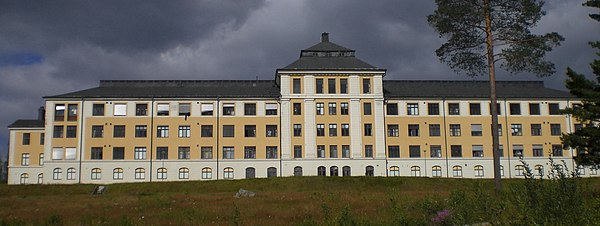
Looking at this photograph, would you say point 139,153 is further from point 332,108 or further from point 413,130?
point 413,130

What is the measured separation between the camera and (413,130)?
62.9 metres

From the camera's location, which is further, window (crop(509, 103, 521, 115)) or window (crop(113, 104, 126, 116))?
window (crop(509, 103, 521, 115))

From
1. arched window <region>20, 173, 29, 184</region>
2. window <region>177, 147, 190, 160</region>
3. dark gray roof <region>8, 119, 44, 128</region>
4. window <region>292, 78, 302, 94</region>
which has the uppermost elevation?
window <region>292, 78, 302, 94</region>

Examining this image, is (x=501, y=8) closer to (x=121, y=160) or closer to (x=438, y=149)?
(x=438, y=149)

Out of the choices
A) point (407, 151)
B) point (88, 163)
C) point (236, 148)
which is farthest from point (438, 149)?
point (88, 163)

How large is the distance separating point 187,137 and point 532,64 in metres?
39.9

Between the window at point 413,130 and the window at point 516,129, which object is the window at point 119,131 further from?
the window at point 516,129

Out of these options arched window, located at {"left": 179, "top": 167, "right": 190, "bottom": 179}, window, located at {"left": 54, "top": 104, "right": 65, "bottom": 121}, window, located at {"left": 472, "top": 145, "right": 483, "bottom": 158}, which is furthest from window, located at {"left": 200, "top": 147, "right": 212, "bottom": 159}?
window, located at {"left": 472, "top": 145, "right": 483, "bottom": 158}

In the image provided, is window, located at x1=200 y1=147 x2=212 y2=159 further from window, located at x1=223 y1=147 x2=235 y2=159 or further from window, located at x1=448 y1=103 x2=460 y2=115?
window, located at x1=448 y1=103 x2=460 y2=115

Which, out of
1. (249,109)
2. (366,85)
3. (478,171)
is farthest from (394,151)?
(249,109)

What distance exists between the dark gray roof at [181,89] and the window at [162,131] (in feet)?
11.6

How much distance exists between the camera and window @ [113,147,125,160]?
60.6 metres

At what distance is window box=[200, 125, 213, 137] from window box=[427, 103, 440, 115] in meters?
24.9

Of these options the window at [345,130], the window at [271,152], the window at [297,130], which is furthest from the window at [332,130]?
the window at [271,152]
